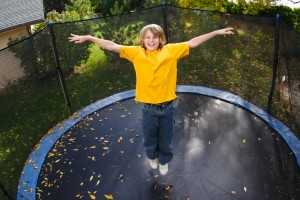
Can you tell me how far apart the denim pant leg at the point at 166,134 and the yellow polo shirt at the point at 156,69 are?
0.19 metres

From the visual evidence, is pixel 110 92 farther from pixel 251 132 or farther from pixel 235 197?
pixel 235 197

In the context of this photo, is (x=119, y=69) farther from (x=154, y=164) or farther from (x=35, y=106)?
(x=154, y=164)

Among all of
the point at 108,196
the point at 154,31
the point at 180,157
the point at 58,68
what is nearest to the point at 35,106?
the point at 58,68

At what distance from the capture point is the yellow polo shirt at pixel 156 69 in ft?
12.3

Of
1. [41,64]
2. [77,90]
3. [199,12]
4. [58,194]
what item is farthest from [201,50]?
[58,194]

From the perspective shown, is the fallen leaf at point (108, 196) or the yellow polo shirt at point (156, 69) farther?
the fallen leaf at point (108, 196)

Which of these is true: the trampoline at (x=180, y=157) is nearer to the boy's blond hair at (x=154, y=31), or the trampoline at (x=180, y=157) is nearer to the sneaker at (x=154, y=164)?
the sneaker at (x=154, y=164)

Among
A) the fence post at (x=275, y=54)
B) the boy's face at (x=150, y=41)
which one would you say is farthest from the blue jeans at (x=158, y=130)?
the fence post at (x=275, y=54)

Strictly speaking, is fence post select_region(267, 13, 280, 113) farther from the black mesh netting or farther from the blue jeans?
the blue jeans

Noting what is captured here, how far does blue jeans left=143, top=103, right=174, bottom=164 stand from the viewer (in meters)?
3.99

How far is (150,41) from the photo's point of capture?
3.68m

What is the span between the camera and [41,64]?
5.70 m

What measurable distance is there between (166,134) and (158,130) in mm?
90

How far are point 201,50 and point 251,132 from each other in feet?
6.49
